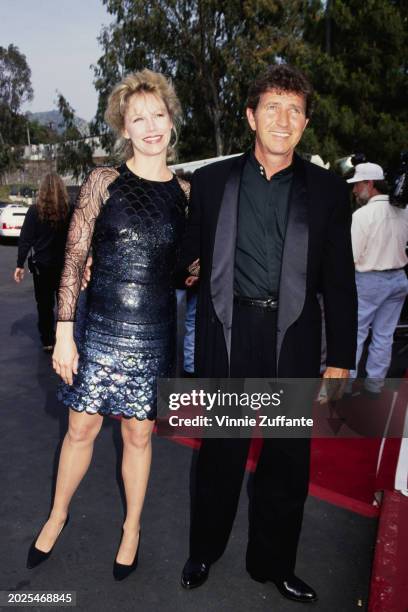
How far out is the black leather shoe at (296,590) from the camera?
7.92 feet

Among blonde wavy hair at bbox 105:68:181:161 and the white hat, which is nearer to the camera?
blonde wavy hair at bbox 105:68:181:161

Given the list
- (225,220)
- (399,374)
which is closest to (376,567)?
(225,220)

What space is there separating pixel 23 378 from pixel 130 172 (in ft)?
11.1

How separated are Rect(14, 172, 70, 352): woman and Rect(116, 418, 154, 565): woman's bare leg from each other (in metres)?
3.33

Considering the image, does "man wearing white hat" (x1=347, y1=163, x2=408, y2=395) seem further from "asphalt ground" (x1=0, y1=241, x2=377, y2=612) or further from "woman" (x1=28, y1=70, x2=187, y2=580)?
"woman" (x1=28, y1=70, x2=187, y2=580)

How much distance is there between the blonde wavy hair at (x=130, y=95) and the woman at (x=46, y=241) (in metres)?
3.10

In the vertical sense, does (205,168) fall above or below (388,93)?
below

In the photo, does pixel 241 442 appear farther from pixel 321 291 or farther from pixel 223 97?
pixel 223 97

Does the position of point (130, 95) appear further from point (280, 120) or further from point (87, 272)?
point (87, 272)

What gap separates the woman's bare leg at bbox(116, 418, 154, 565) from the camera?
2.47 meters

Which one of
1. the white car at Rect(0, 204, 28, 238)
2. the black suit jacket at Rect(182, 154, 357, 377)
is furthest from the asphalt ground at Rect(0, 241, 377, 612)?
the white car at Rect(0, 204, 28, 238)

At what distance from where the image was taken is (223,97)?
2372cm

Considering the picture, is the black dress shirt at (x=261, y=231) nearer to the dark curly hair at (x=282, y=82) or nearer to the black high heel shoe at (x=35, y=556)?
the dark curly hair at (x=282, y=82)

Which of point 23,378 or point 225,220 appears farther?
point 23,378
